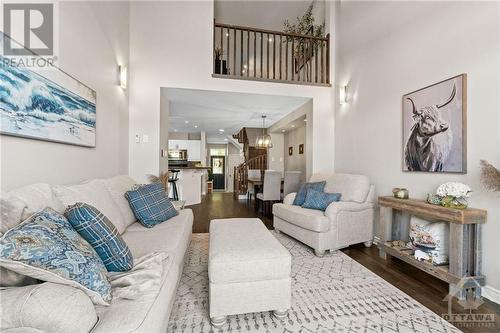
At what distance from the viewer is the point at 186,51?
11.5 feet

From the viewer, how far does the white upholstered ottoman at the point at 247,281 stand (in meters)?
1.40

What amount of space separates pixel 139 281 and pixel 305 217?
6.55 ft

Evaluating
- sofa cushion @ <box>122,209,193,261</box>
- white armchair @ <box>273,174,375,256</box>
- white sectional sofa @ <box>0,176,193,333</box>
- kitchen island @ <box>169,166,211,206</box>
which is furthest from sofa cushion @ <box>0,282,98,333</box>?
kitchen island @ <box>169,166,211,206</box>

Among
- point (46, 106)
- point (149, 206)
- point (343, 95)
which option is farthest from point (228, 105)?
point (46, 106)

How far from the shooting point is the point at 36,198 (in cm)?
121

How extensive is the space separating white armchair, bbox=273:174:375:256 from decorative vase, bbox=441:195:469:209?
3.06 ft

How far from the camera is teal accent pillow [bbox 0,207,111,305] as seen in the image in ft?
2.58

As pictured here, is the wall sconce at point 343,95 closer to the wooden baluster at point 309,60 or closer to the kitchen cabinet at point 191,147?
the wooden baluster at point 309,60

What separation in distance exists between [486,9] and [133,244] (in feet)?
10.9

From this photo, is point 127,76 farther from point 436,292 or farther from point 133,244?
point 436,292

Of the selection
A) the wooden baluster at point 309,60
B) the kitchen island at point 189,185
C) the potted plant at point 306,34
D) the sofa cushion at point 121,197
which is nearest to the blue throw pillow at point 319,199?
the sofa cushion at point 121,197

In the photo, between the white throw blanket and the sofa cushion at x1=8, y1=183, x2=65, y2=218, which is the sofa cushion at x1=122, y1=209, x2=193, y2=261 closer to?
the white throw blanket

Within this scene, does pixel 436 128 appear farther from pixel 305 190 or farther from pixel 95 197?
pixel 95 197
